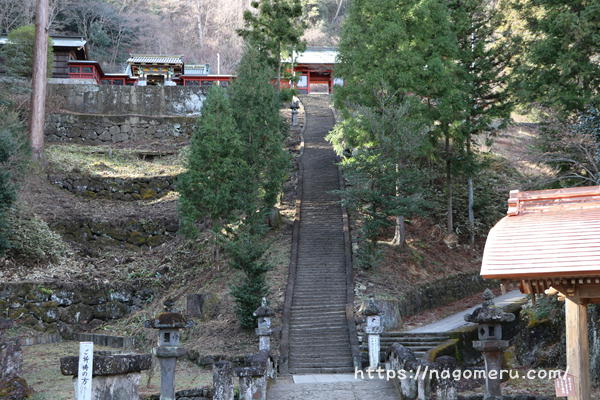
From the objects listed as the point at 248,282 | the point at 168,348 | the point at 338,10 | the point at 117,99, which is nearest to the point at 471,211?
the point at 248,282

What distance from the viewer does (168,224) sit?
26.3 metres

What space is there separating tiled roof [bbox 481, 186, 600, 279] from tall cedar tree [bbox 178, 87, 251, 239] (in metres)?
10.9

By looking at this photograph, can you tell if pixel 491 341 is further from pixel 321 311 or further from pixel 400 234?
pixel 400 234

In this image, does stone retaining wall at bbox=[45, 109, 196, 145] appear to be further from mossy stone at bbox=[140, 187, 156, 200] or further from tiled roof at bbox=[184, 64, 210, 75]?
tiled roof at bbox=[184, 64, 210, 75]

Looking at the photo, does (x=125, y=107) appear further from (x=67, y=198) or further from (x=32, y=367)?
(x=32, y=367)

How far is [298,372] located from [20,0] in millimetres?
35482

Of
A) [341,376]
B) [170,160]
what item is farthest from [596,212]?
[170,160]

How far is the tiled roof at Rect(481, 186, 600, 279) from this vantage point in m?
9.97

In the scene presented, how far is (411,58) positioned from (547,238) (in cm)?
1342

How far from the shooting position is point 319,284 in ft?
67.8

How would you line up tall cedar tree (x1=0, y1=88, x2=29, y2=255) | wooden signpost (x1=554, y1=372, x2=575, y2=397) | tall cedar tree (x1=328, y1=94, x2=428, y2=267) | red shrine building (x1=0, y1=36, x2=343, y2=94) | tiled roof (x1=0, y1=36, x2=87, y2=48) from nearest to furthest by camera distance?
1. wooden signpost (x1=554, y1=372, x2=575, y2=397)
2. tall cedar tree (x1=0, y1=88, x2=29, y2=255)
3. tall cedar tree (x1=328, y1=94, x2=428, y2=267)
4. tiled roof (x1=0, y1=36, x2=87, y2=48)
5. red shrine building (x1=0, y1=36, x2=343, y2=94)

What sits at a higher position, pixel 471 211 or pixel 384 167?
pixel 384 167

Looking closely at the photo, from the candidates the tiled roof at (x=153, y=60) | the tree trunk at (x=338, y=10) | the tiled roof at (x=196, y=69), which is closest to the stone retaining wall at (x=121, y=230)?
the tiled roof at (x=153, y=60)

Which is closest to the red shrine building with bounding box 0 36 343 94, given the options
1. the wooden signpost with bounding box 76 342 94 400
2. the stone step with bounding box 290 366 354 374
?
the stone step with bounding box 290 366 354 374
